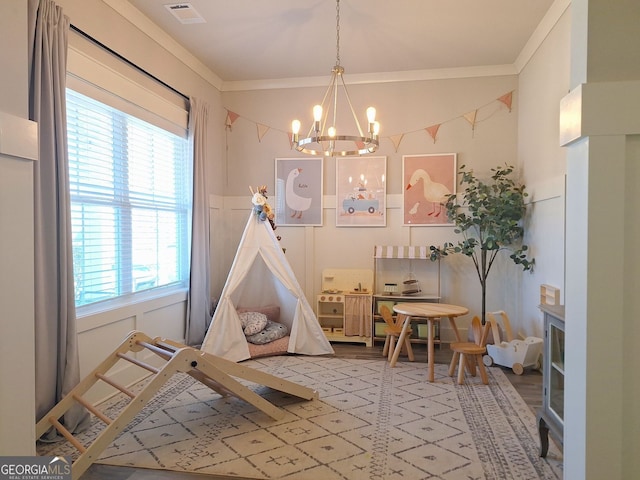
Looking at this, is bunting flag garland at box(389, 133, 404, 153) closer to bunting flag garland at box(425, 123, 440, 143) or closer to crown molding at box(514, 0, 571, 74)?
bunting flag garland at box(425, 123, 440, 143)

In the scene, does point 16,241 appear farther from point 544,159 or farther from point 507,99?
point 507,99

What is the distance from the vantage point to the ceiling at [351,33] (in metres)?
3.30

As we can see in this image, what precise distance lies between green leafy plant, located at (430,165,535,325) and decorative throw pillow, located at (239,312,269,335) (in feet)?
5.99

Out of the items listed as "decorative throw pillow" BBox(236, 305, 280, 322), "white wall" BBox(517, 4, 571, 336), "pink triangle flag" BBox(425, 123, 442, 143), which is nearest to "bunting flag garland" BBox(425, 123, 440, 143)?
"pink triangle flag" BBox(425, 123, 442, 143)

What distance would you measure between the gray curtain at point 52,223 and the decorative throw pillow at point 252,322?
5.74ft

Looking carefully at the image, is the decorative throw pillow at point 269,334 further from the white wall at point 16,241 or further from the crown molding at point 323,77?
the crown molding at point 323,77

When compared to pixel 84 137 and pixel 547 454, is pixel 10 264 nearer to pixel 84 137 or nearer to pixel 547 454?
pixel 84 137

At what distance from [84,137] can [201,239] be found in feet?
5.09

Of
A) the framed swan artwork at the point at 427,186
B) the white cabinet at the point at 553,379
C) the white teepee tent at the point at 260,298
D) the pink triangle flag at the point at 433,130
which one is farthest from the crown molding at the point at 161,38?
the white cabinet at the point at 553,379

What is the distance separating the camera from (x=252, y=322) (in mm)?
4227

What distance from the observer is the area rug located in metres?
2.17

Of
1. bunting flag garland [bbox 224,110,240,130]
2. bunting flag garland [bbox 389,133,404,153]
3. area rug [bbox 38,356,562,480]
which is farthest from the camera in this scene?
bunting flag garland [bbox 224,110,240,130]

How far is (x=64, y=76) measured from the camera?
2533 mm

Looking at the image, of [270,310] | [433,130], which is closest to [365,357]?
[270,310]
